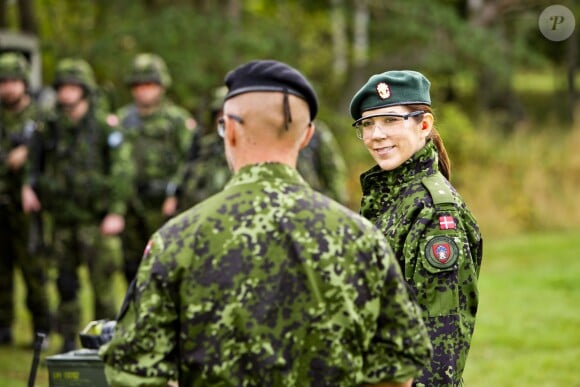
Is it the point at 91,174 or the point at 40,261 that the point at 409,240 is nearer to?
the point at 91,174

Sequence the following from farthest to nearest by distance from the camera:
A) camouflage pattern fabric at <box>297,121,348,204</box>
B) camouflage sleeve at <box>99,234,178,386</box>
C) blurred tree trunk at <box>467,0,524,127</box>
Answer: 1. blurred tree trunk at <box>467,0,524,127</box>
2. camouflage pattern fabric at <box>297,121,348,204</box>
3. camouflage sleeve at <box>99,234,178,386</box>

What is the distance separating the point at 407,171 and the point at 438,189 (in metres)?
0.16

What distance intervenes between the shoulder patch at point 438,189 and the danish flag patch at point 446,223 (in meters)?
0.06

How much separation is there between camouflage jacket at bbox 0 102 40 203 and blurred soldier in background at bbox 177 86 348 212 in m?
1.44

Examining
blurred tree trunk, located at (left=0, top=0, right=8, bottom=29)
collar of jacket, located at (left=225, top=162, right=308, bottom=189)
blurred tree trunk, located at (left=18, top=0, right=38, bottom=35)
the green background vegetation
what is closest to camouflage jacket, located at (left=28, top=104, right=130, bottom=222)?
the green background vegetation

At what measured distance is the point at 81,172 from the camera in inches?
353

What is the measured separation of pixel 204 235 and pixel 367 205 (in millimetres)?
1313

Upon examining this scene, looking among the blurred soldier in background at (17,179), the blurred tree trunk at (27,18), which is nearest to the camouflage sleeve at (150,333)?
the blurred soldier in background at (17,179)

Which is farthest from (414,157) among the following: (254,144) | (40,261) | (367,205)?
(40,261)

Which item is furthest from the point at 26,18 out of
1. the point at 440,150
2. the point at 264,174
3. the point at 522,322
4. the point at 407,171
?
the point at 264,174

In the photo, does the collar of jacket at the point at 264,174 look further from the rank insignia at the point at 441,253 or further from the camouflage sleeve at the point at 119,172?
the camouflage sleeve at the point at 119,172

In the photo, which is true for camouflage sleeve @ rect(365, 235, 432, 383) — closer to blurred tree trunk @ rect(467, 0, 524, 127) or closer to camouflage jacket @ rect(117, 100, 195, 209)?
camouflage jacket @ rect(117, 100, 195, 209)

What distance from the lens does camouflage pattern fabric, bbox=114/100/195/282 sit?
1020cm

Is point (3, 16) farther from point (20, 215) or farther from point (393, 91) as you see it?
point (393, 91)
